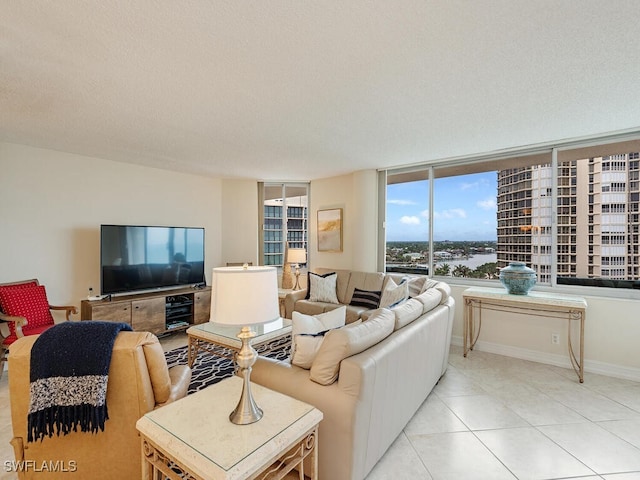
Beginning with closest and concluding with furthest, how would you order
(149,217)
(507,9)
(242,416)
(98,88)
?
(242,416), (507,9), (98,88), (149,217)

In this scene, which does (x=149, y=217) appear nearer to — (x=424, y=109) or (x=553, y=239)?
(x=424, y=109)

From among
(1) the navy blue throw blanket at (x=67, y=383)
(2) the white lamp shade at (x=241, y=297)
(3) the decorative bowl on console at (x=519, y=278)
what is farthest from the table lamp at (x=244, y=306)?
(3) the decorative bowl on console at (x=519, y=278)

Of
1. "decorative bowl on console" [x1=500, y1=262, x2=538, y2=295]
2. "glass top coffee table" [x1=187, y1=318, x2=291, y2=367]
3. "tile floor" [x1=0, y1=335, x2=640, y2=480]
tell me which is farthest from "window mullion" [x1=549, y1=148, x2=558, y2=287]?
"glass top coffee table" [x1=187, y1=318, x2=291, y2=367]

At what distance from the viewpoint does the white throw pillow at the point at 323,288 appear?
4402 mm

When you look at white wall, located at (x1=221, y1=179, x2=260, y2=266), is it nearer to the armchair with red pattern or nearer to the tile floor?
the armchair with red pattern

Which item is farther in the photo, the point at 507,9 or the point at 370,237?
the point at 370,237

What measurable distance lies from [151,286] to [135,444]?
10.1 feet

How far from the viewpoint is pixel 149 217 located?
14.8 feet

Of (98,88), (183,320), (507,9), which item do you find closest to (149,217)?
(183,320)

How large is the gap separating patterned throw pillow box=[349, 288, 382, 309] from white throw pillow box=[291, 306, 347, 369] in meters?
2.03

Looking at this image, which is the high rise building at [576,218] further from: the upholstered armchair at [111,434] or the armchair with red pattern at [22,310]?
the armchair with red pattern at [22,310]

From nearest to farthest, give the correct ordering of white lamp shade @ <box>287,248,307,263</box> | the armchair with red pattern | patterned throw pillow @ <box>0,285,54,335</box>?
the armchair with red pattern → patterned throw pillow @ <box>0,285,54,335</box> → white lamp shade @ <box>287,248,307,263</box>

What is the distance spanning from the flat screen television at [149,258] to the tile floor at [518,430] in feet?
4.70

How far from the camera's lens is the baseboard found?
3.01 m
